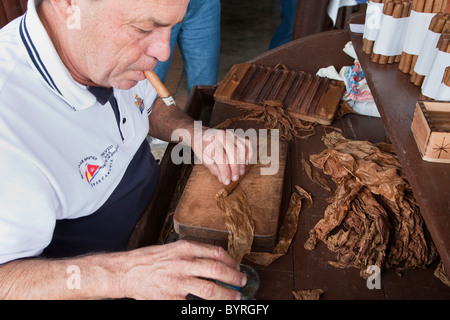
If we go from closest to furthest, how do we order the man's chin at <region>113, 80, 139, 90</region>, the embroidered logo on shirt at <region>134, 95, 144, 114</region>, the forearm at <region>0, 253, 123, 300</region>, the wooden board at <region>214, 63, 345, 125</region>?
the forearm at <region>0, 253, 123, 300</region>
the man's chin at <region>113, 80, 139, 90</region>
the embroidered logo on shirt at <region>134, 95, 144, 114</region>
the wooden board at <region>214, 63, 345, 125</region>

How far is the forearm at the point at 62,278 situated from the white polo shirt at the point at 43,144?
43 mm

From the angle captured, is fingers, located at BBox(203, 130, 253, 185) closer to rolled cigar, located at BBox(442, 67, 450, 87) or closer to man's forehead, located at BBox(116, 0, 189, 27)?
man's forehead, located at BBox(116, 0, 189, 27)

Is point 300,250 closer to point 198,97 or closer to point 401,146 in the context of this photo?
point 401,146

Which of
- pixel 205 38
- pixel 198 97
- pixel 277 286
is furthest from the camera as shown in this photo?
pixel 205 38

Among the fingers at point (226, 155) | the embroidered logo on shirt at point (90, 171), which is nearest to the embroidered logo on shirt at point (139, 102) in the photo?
the fingers at point (226, 155)

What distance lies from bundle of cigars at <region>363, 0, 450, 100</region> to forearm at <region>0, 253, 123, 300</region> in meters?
1.04

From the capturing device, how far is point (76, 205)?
1.22m

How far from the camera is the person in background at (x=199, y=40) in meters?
2.70

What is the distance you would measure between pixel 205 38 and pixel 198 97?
848 mm

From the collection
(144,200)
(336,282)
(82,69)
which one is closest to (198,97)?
(144,200)

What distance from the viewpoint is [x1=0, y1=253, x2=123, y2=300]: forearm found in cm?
97

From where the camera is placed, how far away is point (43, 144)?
3.55 ft

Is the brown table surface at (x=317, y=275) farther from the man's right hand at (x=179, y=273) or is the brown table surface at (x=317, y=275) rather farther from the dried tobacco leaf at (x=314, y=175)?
the man's right hand at (x=179, y=273)

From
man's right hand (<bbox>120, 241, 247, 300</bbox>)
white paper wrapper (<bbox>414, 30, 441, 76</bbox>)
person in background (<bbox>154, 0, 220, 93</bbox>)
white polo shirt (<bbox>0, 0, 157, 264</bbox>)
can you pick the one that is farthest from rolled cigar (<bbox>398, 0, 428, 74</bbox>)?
person in background (<bbox>154, 0, 220, 93</bbox>)
